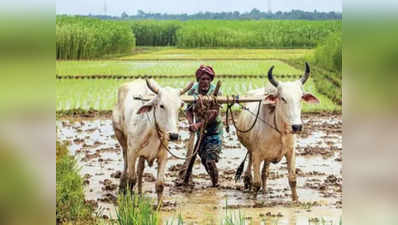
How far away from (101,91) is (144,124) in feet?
5.84

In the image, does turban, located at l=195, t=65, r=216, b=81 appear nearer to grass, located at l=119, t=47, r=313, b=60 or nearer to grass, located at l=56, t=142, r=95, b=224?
grass, located at l=119, t=47, r=313, b=60

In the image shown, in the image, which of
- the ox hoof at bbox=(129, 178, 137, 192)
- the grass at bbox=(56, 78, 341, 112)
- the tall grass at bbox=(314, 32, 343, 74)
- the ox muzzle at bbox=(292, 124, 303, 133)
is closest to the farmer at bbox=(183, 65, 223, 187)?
the ox hoof at bbox=(129, 178, 137, 192)

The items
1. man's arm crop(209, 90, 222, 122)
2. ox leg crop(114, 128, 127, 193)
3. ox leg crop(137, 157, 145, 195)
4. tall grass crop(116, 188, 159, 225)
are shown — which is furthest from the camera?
ox leg crop(114, 128, 127, 193)

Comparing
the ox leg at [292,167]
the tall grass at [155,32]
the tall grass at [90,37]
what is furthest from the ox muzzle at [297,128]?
the tall grass at [90,37]

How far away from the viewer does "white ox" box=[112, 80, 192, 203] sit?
5.56 m

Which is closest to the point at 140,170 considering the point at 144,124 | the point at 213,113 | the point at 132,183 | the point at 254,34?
the point at 132,183

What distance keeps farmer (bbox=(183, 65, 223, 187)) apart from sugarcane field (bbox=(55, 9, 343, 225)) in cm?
1

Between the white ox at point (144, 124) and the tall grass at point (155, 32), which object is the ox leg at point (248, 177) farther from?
the tall grass at point (155, 32)

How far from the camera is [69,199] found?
559 centimetres

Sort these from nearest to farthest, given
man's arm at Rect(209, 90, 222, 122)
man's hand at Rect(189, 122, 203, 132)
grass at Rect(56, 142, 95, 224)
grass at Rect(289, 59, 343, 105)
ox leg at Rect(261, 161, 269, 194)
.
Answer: grass at Rect(56, 142, 95, 224) < man's hand at Rect(189, 122, 203, 132) < man's arm at Rect(209, 90, 222, 122) < ox leg at Rect(261, 161, 269, 194) < grass at Rect(289, 59, 343, 105)

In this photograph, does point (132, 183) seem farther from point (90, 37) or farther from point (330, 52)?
point (330, 52)

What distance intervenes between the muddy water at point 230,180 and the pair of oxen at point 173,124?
0.21 metres
